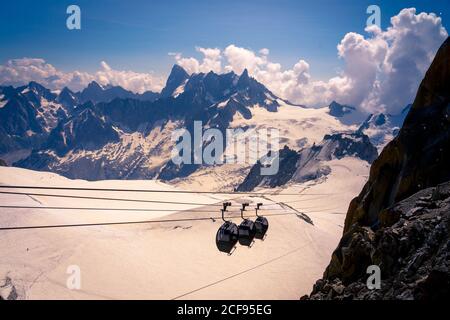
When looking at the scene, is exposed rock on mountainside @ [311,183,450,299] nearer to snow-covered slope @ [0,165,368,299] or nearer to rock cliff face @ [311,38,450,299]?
rock cliff face @ [311,38,450,299]

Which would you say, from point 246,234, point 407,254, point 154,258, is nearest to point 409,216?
point 407,254

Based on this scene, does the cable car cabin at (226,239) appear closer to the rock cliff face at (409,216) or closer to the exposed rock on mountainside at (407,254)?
the rock cliff face at (409,216)

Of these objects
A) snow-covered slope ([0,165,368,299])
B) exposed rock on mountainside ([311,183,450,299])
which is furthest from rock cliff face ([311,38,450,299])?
snow-covered slope ([0,165,368,299])

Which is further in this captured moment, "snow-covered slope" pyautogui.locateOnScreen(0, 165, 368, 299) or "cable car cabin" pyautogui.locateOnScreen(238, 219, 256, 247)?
"snow-covered slope" pyautogui.locateOnScreen(0, 165, 368, 299)
